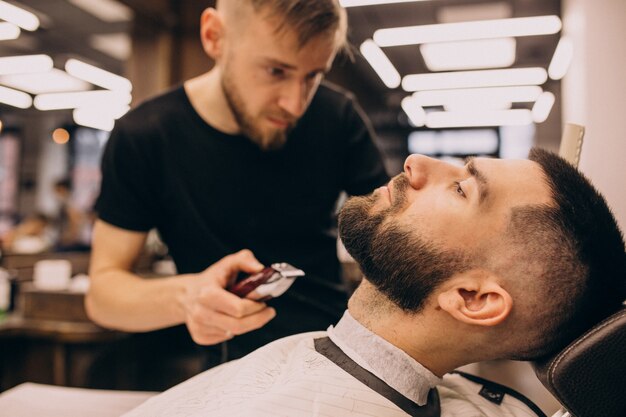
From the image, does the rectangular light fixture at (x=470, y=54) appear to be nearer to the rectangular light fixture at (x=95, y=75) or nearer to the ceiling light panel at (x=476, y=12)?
the ceiling light panel at (x=476, y=12)

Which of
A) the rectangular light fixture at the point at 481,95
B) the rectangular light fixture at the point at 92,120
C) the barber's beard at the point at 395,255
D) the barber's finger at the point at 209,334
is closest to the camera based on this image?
the barber's beard at the point at 395,255

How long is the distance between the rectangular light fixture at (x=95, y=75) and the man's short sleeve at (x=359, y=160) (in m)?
6.67

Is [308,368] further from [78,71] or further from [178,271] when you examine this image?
[78,71]

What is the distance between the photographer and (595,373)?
3.26ft

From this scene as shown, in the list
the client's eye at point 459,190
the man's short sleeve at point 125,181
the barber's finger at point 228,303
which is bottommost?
the barber's finger at point 228,303

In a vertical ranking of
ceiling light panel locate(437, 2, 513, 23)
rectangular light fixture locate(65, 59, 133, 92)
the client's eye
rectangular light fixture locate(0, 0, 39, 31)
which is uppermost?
ceiling light panel locate(437, 2, 513, 23)

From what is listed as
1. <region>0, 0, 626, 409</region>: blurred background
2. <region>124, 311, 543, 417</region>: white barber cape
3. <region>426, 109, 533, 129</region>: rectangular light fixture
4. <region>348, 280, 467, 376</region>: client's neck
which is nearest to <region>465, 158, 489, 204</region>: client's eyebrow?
<region>348, 280, 467, 376</region>: client's neck

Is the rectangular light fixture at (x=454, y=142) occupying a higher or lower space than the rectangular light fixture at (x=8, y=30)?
lower

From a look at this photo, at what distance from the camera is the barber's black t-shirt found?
1.80m

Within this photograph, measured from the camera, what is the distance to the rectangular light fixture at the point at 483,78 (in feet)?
26.1

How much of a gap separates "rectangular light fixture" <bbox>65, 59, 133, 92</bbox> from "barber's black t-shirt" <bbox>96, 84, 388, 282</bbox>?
6.60 metres

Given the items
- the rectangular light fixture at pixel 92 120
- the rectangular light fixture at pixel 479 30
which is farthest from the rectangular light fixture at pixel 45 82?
the rectangular light fixture at pixel 479 30

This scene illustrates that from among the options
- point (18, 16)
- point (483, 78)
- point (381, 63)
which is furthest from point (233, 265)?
point (483, 78)

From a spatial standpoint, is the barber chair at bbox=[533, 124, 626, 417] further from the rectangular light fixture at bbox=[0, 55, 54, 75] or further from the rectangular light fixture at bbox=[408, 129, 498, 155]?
the rectangular light fixture at bbox=[408, 129, 498, 155]
